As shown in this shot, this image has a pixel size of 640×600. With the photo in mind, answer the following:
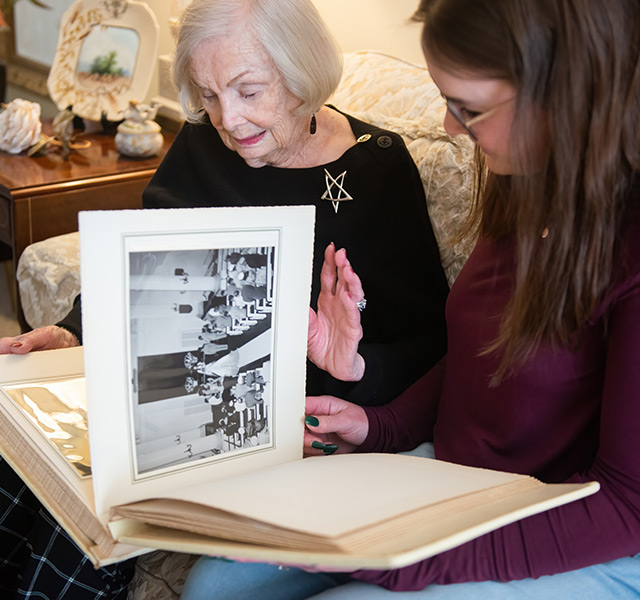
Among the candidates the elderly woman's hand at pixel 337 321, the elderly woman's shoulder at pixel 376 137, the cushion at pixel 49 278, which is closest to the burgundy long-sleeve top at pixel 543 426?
the elderly woman's hand at pixel 337 321

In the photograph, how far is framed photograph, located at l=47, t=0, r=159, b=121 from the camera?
238 centimetres

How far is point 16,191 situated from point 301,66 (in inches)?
42.8

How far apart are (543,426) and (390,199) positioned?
0.57m

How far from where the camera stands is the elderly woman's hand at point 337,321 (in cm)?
103

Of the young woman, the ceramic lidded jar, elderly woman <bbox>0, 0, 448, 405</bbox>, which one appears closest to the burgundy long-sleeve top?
the young woman

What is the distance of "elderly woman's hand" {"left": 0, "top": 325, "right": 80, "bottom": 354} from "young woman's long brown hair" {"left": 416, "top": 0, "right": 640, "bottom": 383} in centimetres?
76

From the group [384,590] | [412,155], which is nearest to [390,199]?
[412,155]

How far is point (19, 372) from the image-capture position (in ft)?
3.56

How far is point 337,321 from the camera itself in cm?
109

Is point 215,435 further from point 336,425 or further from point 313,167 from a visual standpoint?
point 313,167

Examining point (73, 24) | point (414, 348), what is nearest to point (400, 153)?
point (414, 348)

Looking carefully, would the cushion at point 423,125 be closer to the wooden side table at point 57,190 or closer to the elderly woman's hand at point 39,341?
the elderly woman's hand at point 39,341

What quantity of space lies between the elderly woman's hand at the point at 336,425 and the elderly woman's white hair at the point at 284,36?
533 mm

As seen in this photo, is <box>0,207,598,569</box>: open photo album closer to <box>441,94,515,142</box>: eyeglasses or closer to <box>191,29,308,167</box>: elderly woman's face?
<box>441,94,515,142</box>: eyeglasses
